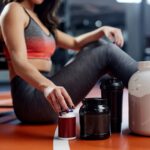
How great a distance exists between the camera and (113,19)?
706cm

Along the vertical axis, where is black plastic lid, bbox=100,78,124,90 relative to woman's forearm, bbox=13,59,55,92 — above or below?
below

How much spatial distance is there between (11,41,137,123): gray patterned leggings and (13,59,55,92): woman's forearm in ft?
0.81

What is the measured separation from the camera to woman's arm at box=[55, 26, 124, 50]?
2016 mm

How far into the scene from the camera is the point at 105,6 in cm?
710

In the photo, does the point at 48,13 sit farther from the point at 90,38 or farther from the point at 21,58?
the point at 21,58

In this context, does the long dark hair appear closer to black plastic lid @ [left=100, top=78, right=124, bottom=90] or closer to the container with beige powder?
black plastic lid @ [left=100, top=78, right=124, bottom=90]

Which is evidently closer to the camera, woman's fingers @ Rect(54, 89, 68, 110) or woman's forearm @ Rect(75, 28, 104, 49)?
woman's fingers @ Rect(54, 89, 68, 110)

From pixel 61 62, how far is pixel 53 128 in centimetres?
436

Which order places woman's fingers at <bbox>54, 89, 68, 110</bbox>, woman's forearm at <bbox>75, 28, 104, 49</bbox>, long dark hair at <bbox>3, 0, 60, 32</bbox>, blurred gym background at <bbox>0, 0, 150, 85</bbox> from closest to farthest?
woman's fingers at <bbox>54, 89, 68, 110</bbox> → woman's forearm at <bbox>75, 28, 104, 49</bbox> → long dark hair at <bbox>3, 0, 60, 32</bbox> → blurred gym background at <bbox>0, 0, 150, 85</bbox>

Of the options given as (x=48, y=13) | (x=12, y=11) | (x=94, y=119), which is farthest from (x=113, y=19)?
(x=94, y=119)

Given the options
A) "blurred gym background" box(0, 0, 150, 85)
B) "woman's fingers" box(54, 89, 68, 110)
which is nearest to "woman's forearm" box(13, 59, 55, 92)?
"woman's fingers" box(54, 89, 68, 110)

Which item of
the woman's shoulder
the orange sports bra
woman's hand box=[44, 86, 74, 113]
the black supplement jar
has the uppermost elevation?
the woman's shoulder

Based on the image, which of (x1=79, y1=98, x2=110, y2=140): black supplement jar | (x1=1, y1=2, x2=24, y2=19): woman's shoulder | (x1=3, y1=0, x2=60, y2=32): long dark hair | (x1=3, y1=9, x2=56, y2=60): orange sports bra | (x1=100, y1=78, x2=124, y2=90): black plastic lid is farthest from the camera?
(x1=3, y1=0, x2=60, y2=32): long dark hair

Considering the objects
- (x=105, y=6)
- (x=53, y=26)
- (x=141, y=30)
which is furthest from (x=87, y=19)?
(x=53, y=26)
